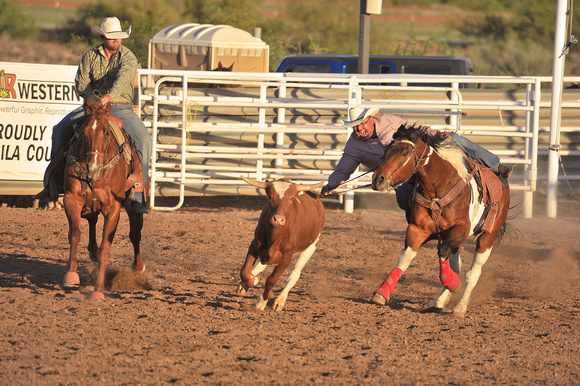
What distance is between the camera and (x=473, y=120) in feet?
43.2

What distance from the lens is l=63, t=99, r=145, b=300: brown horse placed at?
6750 millimetres

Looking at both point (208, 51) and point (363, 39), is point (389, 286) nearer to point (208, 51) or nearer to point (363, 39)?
point (363, 39)

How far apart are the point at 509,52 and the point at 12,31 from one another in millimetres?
22794

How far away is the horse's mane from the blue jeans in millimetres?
2577

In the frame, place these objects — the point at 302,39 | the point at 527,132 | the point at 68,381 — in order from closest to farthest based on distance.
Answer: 1. the point at 68,381
2. the point at 527,132
3. the point at 302,39

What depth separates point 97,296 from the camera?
668cm

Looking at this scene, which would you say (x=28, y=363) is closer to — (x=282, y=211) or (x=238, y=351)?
(x=238, y=351)

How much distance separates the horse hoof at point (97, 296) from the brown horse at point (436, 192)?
222 centimetres

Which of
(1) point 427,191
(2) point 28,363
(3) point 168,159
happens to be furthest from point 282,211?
(3) point 168,159

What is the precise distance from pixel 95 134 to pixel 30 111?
19.8 ft

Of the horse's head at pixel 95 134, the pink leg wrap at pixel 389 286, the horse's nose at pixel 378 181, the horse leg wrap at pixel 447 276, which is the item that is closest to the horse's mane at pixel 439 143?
the horse's nose at pixel 378 181

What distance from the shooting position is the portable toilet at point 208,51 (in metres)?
17.7

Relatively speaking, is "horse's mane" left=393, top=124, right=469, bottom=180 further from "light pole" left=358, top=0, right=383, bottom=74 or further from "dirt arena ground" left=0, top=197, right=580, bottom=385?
"light pole" left=358, top=0, right=383, bottom=74

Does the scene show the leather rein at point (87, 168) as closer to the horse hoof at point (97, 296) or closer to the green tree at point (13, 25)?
the horse hoof at point (97, 296)
